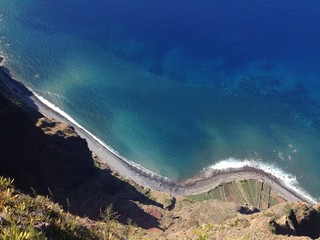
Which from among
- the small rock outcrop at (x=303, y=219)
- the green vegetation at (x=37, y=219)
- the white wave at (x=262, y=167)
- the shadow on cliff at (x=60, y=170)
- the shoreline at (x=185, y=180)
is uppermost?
the white wave at (x=262, y=167)

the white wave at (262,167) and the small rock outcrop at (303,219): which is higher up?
the white wave at (262,167)

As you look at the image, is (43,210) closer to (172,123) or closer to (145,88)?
(172,123)

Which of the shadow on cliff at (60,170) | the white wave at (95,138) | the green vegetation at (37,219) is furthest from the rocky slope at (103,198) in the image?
the white wave at (95,138)

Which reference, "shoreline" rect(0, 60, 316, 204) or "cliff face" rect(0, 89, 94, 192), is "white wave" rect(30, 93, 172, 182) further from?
"cliff face" rect(0, 89, 94, 192)

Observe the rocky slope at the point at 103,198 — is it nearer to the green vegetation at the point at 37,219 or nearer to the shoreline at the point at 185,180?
the green vegetation at the point at 37,219

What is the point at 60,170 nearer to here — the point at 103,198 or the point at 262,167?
the point at 103,198

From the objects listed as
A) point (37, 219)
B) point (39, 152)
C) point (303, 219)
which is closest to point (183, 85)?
point (39, 152)
